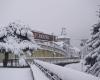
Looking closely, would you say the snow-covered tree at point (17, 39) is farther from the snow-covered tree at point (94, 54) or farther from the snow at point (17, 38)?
the snow-covered tree at point (94, 54)

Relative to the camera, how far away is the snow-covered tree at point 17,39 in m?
49.2

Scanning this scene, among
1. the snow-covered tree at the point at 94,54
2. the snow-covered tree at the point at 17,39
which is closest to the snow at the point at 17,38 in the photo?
the snow-covered tree at the point at 17,39

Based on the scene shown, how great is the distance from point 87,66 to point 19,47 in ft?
75.2

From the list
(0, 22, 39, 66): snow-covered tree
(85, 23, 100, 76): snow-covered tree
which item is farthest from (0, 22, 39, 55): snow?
(85, 23, 100, 76): snow-covered tree

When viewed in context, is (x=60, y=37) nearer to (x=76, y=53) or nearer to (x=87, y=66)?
(x=76, y=53)

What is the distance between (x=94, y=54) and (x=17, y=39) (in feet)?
85.6

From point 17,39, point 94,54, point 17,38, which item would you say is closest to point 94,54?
point 94,54

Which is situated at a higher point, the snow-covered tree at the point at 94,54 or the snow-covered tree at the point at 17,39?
the snow-covered tree at the point at 17,39

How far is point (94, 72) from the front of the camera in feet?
81.3

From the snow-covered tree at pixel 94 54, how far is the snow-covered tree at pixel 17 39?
2154 cm

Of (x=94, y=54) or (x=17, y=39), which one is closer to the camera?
(x=94, y=54)

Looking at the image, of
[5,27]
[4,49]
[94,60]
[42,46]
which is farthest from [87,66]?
[42,46]

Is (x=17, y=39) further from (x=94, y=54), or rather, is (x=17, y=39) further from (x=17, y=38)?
(x=94, y=54)

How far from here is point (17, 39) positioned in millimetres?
50438
